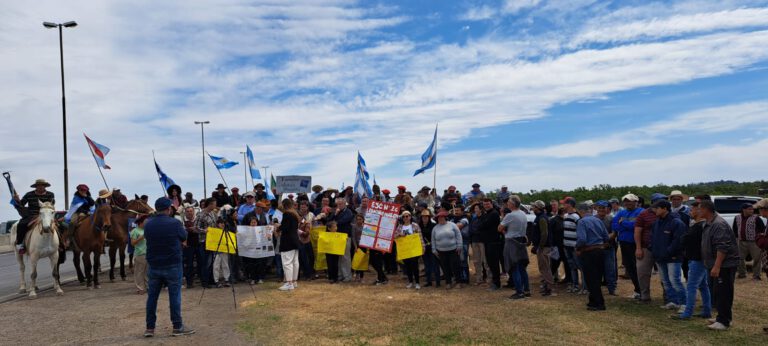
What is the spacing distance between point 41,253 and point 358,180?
10634 mm

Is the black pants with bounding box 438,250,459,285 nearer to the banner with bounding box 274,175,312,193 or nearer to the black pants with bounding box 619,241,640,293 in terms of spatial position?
the black pants with bounding box 619,241,640,293

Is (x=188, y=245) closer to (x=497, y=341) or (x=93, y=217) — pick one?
(x=93, y=217)

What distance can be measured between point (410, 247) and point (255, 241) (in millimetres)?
4085

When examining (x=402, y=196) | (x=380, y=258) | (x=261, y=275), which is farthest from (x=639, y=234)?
(x=261, y=275)

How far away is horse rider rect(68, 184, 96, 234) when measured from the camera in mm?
14438

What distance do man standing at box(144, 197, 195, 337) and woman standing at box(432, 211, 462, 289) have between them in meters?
6.33

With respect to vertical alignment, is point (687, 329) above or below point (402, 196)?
below

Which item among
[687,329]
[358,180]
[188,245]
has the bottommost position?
[687,329]

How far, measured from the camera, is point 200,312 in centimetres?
1068

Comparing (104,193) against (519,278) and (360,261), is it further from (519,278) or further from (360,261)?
(519,278)

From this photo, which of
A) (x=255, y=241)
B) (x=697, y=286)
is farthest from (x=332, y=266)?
(x=697, y=286)

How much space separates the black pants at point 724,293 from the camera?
8375mm

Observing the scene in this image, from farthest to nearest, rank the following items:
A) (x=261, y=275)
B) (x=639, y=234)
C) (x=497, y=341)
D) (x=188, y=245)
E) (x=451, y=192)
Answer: (x=451, y=192) < (x=261, y=275) < (x=188, y=245) < (x=639, y=234) < (x=497, y=341)

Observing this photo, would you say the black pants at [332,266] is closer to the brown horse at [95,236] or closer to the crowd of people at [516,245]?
the crowd of people at [516,245]
